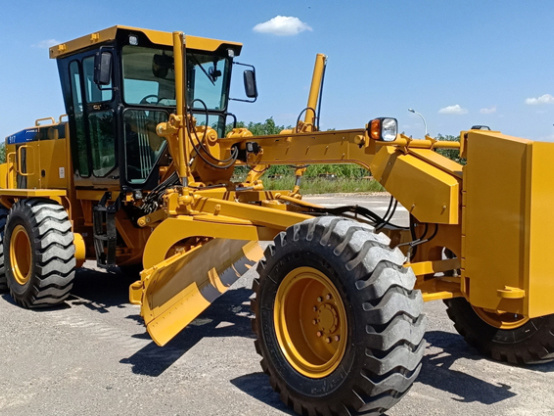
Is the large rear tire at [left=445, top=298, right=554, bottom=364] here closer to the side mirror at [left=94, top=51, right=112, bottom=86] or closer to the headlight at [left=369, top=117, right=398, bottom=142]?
the headlight at [left=369, top=117, right=398, bottom=142]

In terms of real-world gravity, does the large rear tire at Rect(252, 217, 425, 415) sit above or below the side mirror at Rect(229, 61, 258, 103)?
below

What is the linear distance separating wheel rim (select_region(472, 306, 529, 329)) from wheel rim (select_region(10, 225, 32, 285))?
195 inches

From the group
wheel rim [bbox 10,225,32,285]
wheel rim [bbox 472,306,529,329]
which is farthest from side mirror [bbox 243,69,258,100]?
wheel rim [bbox 472,306,529,329]

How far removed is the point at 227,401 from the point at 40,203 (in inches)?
155

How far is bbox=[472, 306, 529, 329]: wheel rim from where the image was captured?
462 centimetres

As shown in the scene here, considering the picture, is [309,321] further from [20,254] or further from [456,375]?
[20,254]

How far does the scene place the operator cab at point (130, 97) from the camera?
6.34 m

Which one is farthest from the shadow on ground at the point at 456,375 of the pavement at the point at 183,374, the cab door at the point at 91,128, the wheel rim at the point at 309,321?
the cab door at the point at 91,128

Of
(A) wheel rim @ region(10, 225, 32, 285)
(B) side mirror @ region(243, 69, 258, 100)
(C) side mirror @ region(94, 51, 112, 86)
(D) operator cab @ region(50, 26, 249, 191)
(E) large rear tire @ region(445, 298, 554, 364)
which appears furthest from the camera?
(A) wheel rim @ region(10, 225, 32, 285)

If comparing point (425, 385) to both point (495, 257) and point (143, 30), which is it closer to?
point (495, 257)

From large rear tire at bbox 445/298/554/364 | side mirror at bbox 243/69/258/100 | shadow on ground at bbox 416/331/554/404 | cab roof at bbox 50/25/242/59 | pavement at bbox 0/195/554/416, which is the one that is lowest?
shadow on ground at bbox 416/331/554/404

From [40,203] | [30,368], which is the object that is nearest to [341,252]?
[30,368]

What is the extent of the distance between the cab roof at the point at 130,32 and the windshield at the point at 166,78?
0.12 metres

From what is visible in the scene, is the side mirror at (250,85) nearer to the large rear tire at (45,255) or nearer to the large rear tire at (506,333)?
the large rear tire at (45,255)
